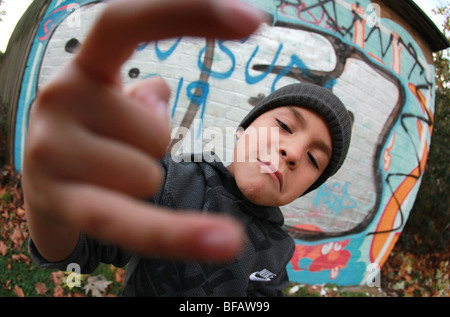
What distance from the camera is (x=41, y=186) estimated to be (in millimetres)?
407

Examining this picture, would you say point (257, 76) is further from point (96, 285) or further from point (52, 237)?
point (96, 285)

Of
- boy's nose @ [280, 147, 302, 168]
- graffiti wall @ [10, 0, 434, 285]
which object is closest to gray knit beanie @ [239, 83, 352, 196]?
boy's nose @ [280, 147, 302, 168]

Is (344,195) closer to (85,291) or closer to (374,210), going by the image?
(374,210)

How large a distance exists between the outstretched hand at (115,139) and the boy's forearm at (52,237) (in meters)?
0.33

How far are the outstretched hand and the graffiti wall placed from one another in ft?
8.36

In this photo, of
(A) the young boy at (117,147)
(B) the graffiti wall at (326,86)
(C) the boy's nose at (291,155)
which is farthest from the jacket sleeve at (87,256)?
(B) the graffiti wall at (326,86)

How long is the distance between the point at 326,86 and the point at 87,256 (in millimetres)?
3298

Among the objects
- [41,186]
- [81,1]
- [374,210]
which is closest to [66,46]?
[81,1]

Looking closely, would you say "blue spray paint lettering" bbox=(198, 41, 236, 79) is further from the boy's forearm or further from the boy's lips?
the boy's forearm

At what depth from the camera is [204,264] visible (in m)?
1.14

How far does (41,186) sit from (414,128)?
5.14 metres

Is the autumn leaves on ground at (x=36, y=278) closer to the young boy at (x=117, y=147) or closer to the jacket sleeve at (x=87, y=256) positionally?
the jacket sleeve at (x=87, y=256)

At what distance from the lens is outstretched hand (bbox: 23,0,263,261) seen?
333 millimetres

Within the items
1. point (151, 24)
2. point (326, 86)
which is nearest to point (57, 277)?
point (151, 24)
